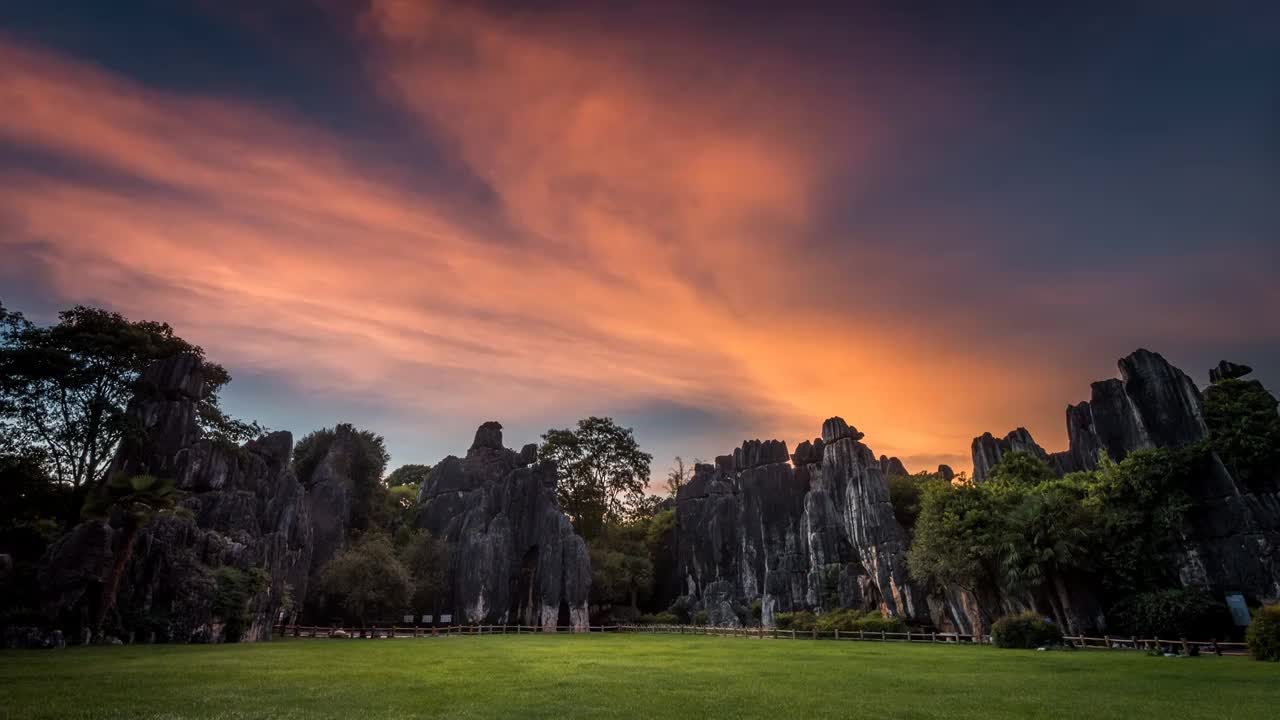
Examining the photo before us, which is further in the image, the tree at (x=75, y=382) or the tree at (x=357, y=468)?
the tree at (x=357, y=468)

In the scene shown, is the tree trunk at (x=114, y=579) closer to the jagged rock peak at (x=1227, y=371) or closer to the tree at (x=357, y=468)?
the tree at (x=357, y=468)

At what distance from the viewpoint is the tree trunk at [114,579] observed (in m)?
27.0

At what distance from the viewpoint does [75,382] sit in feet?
127

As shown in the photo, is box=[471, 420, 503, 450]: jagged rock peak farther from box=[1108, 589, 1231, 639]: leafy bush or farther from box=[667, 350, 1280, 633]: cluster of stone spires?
box=[1108, 589, 1231, 639]: leafy bush

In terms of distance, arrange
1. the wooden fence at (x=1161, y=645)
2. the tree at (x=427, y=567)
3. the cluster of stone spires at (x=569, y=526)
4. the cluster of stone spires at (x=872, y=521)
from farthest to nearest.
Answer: the tree at (x=427, y=567)
the cluster of stone spires at (x=872, y=521)
the cluster of stone spires at (x=569, y=526)
the wooden fence at (x=1161, y=645)

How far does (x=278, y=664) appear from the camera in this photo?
19297 millimetres

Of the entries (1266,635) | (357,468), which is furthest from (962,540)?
(357,468)

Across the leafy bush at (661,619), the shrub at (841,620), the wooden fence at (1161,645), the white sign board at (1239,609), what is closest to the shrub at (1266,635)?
the wooden fence at (1161,645)

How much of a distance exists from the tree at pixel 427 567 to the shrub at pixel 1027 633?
42.0 meters

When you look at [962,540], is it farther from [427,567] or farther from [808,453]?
[427,567]

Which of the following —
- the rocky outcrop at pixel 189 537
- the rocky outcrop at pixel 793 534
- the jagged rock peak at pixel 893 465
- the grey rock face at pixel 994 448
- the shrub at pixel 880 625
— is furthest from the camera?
the jagged rock peak at pixel 893 465

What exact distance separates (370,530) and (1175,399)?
64055 mm

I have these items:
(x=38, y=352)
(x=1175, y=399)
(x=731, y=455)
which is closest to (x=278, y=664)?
(x=38, y=352)

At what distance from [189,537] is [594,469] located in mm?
45604
